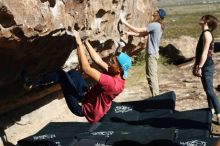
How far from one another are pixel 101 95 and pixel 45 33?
1.05 metres

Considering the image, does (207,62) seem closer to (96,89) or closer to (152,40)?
(152,40)

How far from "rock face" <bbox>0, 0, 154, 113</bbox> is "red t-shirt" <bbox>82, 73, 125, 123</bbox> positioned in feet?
3.03

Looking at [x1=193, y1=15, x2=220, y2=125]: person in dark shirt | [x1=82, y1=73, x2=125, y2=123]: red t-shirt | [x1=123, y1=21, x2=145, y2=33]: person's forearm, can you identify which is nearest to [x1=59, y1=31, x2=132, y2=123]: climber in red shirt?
[x1=82, y1=73, x2=125, y2=123]: red t-shirt

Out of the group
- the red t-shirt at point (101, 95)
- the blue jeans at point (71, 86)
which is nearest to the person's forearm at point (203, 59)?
the red t-shirt at point (101, 95)

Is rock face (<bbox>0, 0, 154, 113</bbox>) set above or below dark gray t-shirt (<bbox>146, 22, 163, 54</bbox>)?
above

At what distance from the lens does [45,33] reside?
255 inches

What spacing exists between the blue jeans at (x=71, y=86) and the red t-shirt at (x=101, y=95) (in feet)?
0.31

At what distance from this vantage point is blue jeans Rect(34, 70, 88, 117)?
21.9ft

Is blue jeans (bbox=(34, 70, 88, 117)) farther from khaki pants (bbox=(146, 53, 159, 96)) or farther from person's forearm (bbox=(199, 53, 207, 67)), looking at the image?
khaki pants (bbox=(146, 53, 159, 96))

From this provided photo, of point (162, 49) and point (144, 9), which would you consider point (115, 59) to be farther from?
point (162, 49)

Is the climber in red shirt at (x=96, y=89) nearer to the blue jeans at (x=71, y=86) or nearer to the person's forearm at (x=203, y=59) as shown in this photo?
the blue jeans at (x=71, y=86)

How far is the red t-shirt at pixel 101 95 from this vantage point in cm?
636

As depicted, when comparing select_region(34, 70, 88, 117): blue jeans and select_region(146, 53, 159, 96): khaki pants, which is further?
select_region(146, 53, 159, 96): khaki pants

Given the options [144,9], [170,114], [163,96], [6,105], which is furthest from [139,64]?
[6,105]
